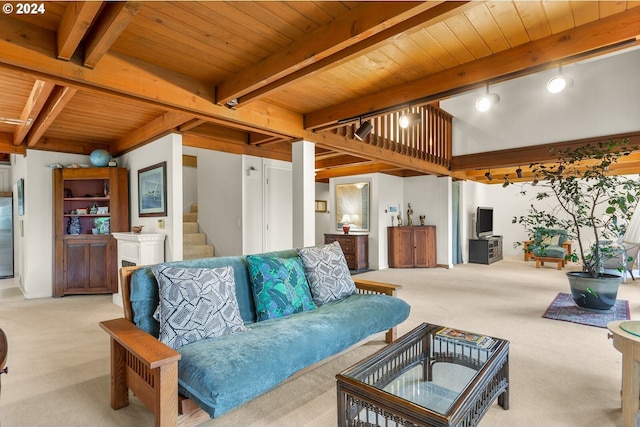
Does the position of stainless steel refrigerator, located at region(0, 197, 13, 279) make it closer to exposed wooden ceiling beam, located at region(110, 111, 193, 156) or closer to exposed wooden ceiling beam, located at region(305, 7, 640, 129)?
exposed wooden ceiling beam, located at region(110, 111, 193, 156)

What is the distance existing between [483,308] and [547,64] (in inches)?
117

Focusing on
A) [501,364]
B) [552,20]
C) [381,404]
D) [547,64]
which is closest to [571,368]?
[501,364]

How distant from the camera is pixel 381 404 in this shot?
4.53ft

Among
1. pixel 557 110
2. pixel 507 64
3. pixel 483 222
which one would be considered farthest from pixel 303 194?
pixel 483 222

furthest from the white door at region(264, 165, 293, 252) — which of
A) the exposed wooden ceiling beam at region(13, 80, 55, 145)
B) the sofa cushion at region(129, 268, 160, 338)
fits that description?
the sofa cushion at region(129, 268, 160, 338)

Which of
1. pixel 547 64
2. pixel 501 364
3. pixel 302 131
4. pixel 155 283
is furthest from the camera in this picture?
pixel 302 131

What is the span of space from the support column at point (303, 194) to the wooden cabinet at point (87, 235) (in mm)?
2918

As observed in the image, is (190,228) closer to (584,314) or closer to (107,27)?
(107,27)

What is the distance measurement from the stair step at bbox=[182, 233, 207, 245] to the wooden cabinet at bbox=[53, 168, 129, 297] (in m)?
0.89

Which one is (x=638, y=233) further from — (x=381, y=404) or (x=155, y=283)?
(x=155, y=283)

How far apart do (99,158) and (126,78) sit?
10.4 ft

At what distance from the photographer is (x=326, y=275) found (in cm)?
283

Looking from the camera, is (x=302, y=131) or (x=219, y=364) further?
(x=302, y=131)

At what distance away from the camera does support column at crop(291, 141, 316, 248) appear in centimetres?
403
